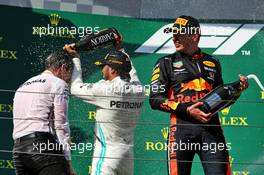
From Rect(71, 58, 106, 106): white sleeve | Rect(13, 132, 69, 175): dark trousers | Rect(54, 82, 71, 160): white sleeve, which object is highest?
Rect(71, 58, 106, 106): white sleeve

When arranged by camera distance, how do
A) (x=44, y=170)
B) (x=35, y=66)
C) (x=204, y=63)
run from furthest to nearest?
(x=35, y=66) < (x=204, y=63) < (x=44, y=170)

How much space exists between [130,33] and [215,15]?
0.52 metres

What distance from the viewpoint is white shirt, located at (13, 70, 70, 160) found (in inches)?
142

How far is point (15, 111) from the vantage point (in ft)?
12.1

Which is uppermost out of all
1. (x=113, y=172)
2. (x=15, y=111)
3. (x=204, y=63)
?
(x=204, y=63)

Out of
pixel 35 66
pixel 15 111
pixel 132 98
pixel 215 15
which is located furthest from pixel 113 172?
pixel 215 15

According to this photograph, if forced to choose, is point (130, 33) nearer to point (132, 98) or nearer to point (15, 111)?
point (132, 98)

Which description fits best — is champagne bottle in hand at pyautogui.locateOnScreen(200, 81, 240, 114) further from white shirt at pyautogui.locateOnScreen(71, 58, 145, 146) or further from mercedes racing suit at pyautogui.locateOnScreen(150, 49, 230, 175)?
white shirt at pyautogui.locateOnScreen(71, 58, 145, 146)

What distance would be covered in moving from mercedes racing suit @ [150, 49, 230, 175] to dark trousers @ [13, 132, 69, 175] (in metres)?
0.59

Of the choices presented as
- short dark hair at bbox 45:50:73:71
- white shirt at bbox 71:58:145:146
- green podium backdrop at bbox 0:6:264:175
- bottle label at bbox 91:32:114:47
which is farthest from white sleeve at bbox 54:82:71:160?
green podium backdrop at bbox 0:6:264:175

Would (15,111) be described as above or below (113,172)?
above

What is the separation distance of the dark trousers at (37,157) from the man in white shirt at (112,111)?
1.61ft

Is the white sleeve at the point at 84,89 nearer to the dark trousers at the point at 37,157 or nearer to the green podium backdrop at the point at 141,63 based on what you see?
the dark trousers at the point at 37,157

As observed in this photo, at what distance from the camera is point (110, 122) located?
4.08 meters
